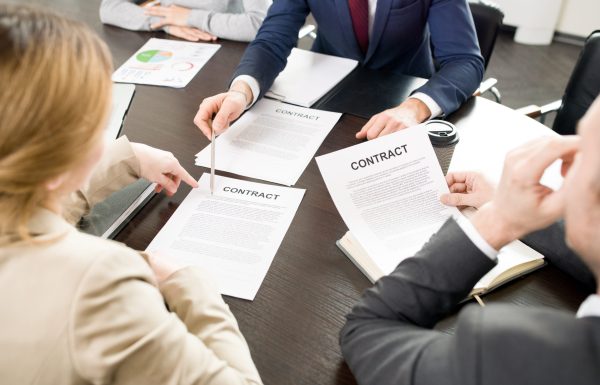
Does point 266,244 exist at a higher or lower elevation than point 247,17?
lower

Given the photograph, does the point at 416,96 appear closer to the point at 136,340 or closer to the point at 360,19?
the point at 360,19

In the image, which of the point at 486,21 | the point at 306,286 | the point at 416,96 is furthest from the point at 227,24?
the point at 306,286

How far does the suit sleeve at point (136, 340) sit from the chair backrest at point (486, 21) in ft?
4.43

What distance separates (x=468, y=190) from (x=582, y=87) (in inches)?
29.6

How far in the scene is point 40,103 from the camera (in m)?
0.50

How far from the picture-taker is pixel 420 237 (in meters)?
0.88

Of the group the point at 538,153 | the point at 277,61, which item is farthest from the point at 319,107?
the point at 538,153

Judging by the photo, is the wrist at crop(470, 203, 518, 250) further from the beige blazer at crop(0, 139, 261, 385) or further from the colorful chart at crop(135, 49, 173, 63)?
the colorful chart at crop(135, 49, 173, 63)

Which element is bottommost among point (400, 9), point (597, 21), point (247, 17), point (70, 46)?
point (597, 21)

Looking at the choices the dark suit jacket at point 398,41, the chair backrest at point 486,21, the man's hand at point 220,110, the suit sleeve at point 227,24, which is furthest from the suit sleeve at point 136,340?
the chair backrest at point 486,21

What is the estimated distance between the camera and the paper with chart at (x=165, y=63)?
1439mm

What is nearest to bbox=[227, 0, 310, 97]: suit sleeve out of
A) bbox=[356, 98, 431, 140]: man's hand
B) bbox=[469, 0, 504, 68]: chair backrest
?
bbox=[356, 98, 431, 140]: man's hand

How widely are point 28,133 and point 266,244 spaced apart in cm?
47

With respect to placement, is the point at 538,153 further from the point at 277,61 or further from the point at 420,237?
the point at 277,61
